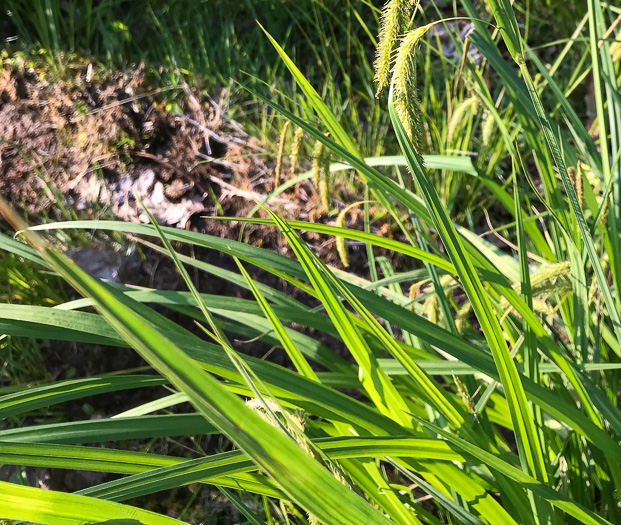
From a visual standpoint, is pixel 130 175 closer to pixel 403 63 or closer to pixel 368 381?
pixel 368 381

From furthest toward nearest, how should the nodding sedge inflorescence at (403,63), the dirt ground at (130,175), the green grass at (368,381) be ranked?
the dirt ground at (130,175)
the nodding sedge inflorescence at (403,63)
the green grass at (368,381)

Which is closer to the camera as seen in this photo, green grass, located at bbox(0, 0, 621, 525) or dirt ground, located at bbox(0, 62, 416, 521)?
green grass, located at bbox(0, 0, 621, 525)

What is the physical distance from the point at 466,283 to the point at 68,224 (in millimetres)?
693

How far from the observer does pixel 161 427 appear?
2.48 ft

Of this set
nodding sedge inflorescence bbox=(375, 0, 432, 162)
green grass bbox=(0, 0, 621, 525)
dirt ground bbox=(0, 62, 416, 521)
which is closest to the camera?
green grass bbox=(0, 0, 621, 525)

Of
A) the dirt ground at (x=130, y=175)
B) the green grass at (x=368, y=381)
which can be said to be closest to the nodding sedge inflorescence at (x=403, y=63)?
the green grass at (x=368, y=381)

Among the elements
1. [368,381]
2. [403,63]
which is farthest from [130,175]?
[403,63]

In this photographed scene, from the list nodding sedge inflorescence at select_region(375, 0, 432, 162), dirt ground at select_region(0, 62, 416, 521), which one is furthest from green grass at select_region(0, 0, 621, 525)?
dirt ground at select_region(0, 62, 416, 521)

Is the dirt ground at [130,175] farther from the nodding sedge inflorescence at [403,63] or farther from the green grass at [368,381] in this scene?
the nodding sedge inflorescence at [403,63]

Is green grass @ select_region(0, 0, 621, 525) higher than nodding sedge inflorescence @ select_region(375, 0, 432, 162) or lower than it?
lower

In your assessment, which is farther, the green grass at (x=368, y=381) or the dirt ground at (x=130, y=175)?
the dirt ground at (x=130, y=175)

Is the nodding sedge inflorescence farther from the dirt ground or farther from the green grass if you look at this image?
the dirt ground

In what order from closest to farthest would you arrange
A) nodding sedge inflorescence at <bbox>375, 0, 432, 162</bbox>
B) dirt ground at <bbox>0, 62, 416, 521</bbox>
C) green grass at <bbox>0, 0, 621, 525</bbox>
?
green grass at <bbox>0, 0, 621, 525</bbox> → nodding sedge inflorescence at <bbox>375, 0, 432, 162</bbox> → dirt ground at <bbox>0, 62, 416, 521</bbox>

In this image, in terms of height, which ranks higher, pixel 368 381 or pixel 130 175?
pixel 130 175
